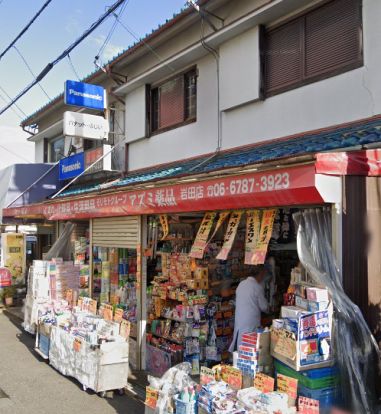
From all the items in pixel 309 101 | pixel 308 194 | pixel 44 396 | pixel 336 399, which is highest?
pixel 309 101

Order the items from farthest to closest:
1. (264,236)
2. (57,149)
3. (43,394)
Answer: (57,149) < (43,394) < (264,236)

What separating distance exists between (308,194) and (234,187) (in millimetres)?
1141

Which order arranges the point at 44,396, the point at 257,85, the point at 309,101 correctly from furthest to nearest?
the point at 257,85
the point at 309,101
the point at 44,396

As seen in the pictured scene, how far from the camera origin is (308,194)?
4285mm

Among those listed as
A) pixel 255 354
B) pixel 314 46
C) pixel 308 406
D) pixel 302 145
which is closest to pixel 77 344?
pixel 255 354

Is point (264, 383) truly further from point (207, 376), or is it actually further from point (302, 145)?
point (302, 145)

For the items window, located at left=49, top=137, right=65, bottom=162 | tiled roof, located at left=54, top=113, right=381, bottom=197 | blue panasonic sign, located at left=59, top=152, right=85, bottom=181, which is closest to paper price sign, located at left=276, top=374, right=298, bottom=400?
tiled roof, located at left=54, top=113, right=381, bottom=197

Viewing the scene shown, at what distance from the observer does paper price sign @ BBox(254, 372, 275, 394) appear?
14.6 feet

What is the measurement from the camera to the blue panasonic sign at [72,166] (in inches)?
555

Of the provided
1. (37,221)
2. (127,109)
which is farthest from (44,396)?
(37,221)

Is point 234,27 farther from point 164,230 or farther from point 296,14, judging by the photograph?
point 164,230

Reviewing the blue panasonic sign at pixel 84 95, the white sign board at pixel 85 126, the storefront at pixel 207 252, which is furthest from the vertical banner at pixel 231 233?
the white sign board at pixel 85 126

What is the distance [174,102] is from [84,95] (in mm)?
2843

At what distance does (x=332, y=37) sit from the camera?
720 centimetres
